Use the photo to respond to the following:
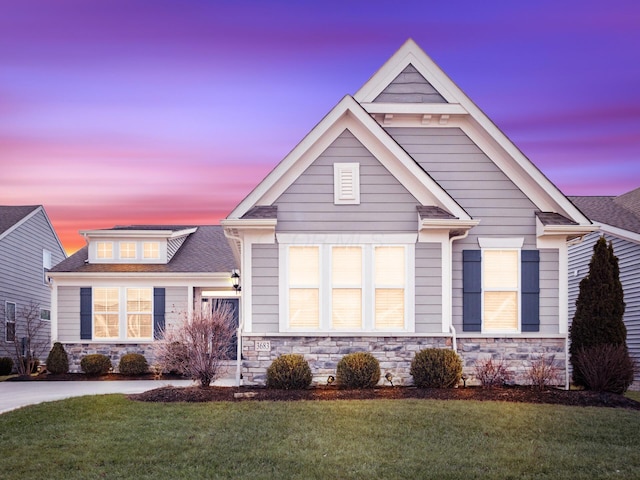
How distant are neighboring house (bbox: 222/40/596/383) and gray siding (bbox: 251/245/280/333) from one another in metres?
0.02

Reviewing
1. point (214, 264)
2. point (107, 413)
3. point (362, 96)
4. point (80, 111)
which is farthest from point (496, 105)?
point (107, 413)

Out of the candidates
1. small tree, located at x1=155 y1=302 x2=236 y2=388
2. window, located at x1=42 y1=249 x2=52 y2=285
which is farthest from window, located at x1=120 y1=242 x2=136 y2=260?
small tree, located at x1=155 y1=302 x2=236 y2=388

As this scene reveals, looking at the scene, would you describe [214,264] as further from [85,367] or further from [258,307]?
[258,307]

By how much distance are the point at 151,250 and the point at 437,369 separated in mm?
12377

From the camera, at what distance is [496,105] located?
796 inches

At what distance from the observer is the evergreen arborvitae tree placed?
14602 mm

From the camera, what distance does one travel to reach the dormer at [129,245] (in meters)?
22.9

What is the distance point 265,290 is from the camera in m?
14.5

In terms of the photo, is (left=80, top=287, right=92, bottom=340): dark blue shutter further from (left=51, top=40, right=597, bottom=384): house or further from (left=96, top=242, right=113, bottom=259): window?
(left=51, top=40, right=597, bottom=384): house

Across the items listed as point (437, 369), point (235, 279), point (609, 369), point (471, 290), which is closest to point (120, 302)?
point (235, 279)

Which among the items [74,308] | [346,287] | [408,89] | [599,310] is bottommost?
[74,308]

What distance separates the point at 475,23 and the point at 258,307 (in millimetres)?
8238

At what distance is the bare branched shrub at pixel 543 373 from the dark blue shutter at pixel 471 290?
135 centimetres

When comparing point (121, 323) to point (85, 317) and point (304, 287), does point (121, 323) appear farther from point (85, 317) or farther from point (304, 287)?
point (304, 287)
